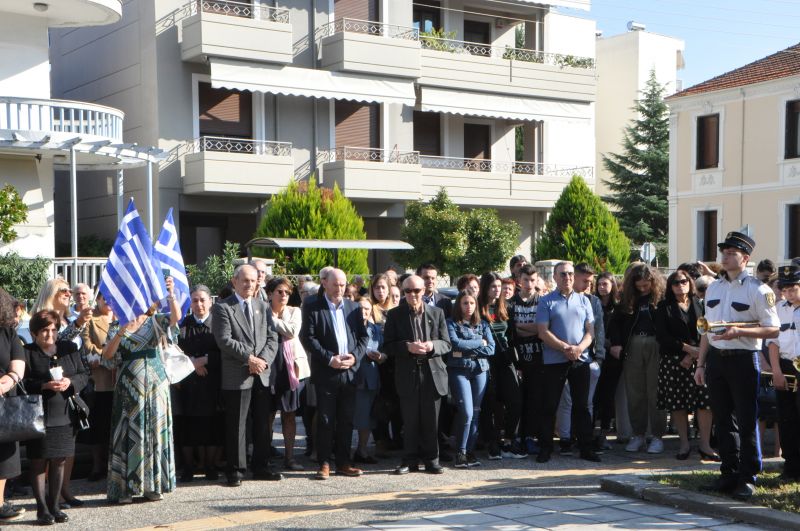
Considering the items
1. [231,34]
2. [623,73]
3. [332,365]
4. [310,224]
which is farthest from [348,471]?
[623,73]

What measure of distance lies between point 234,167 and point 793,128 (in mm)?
20387

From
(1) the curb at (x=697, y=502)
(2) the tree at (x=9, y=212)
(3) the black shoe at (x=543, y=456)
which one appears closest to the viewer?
(1) the curb at (x=697, y=502)

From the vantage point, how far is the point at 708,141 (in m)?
37.5

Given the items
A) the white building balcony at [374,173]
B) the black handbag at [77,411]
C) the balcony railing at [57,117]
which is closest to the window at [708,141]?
the white building balcony at [374,173]

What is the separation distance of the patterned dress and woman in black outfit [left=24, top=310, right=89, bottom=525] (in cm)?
49

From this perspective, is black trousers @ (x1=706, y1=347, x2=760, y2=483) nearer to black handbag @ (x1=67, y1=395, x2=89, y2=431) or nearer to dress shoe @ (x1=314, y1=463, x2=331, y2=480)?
dress shoe @ (x1=314, y1=463, x2=331, y2=480)

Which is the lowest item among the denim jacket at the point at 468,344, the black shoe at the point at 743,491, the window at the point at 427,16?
the black shoe at the point at 743,491

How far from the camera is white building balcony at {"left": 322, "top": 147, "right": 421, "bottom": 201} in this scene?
1097 inches

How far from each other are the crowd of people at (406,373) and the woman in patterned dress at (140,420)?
13 mm

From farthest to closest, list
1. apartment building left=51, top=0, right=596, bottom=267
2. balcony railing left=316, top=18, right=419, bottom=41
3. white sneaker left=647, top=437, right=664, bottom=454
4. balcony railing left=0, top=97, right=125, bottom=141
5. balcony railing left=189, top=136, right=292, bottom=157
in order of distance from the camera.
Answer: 1. balcony railing left=316, top=18, right=419, bottom=41
2. balcony railing left=189, top=136, right=292, bottom=157
3. apartment building left=51, top=0, right=596, bottom=267
4. balcony railing left=0, top=97, right=125, bottom=141
5. white sneaker left=647, top=437, right=664, bottom=454

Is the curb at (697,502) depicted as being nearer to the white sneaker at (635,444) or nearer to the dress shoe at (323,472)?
the white sneaker at (635,444)

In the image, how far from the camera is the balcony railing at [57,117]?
20.7 meters

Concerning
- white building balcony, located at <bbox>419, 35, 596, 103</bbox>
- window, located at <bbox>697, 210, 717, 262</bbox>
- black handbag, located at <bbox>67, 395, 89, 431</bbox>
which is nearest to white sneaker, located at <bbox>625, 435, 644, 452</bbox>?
black handbag, located at <bbox>67, 395, 89, 431</bbox>

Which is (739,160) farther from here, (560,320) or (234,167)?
(560,320)
